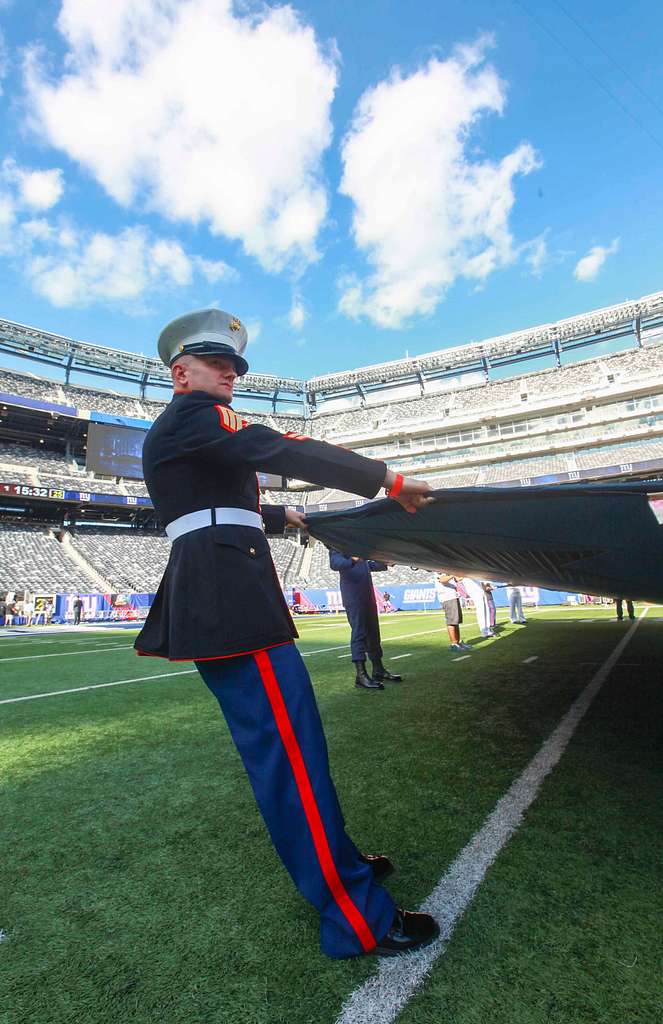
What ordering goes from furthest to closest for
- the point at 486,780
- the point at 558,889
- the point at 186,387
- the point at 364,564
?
the point at 364,564 → the point at 486,780 → the point at 186,387 → the point at 558,889

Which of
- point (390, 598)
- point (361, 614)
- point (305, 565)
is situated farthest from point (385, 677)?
point (305, 565)

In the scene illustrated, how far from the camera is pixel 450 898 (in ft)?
4.79

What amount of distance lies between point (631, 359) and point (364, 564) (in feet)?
143

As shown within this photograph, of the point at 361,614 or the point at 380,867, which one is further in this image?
the point at 361,614

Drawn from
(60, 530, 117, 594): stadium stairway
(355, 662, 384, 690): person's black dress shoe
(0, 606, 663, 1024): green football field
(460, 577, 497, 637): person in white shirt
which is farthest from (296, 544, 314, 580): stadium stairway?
(0, 606, 663, 1024): green football field

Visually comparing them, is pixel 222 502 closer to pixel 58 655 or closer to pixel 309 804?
pixel 309 804

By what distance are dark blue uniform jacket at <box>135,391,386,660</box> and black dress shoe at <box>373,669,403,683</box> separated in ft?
13.1

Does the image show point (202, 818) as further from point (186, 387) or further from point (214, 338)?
point (214, 338)

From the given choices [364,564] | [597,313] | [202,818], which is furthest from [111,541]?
[597,313]

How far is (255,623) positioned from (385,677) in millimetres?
4319

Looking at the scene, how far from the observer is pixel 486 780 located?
7.76 ft

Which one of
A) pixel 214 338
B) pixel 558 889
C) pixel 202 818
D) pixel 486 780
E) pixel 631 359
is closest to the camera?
pixel 558 889

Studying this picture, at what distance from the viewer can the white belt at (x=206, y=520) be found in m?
1.49

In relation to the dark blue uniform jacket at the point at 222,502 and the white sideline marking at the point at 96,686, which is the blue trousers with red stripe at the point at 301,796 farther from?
the white sideline marking at the point at 96,686
